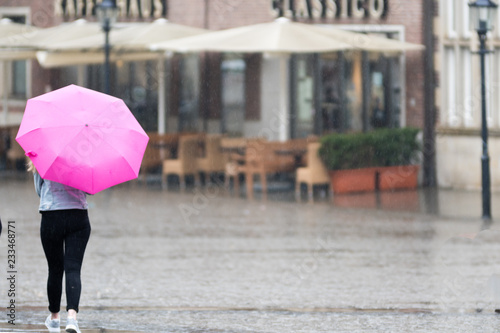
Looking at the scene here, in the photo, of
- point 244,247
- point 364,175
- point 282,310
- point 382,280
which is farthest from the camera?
point 364,175

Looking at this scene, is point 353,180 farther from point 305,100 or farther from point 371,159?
Answer: point 305,100

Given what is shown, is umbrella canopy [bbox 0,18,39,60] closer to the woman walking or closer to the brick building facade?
the brick building facade

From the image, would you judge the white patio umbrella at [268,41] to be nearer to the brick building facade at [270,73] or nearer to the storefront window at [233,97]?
the brick building facade at [270,73]

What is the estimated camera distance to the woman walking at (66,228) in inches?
277

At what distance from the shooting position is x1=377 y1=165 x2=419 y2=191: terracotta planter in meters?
19.7

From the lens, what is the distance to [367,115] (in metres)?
22.0

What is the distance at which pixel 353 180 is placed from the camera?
19.1 meters

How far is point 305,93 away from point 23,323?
15.0m

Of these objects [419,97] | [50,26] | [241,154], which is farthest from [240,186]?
[50,26]

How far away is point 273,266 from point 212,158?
918 cm

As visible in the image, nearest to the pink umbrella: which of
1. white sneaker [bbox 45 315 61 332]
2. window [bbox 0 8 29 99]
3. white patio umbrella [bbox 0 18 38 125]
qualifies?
white sneaker [bbox 45 315 61 332]

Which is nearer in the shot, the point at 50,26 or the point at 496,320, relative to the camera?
the point at 496,320

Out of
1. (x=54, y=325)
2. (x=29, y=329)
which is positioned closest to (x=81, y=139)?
(x=54, y=325)

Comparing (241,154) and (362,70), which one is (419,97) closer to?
(362,70)
